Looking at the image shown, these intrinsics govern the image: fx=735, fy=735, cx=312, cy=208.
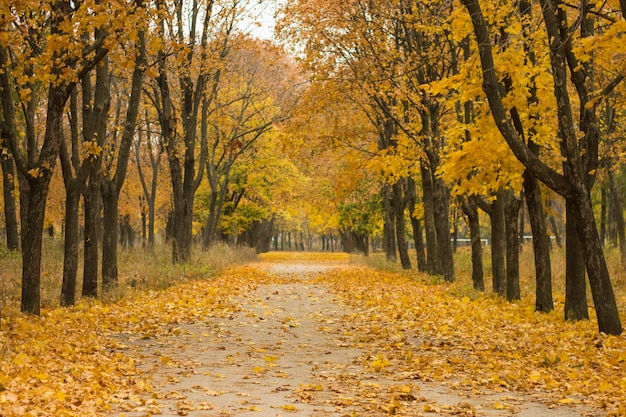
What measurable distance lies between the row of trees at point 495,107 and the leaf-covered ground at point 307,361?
6.22 ft

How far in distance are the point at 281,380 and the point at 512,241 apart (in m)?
9.53

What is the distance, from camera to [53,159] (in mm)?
11984

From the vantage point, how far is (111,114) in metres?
31.9

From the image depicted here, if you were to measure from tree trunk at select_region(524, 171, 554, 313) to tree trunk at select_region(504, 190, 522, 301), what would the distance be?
1.92m

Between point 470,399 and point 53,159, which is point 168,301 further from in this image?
point 470,399

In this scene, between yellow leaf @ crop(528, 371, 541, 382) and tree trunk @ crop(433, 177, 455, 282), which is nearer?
yellow leaf @ crop(528, 371, 541, 382)

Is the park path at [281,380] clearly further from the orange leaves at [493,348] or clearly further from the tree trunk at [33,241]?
the tree trunk at [33,241]

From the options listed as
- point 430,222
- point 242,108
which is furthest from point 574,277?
point 242,108

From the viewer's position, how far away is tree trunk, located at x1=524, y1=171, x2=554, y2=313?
46.1 feet

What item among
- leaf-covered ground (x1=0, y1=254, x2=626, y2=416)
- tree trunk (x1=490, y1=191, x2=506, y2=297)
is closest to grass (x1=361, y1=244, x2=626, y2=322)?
tree trunk (x1=490, y1=191, x2=506, y2=297)

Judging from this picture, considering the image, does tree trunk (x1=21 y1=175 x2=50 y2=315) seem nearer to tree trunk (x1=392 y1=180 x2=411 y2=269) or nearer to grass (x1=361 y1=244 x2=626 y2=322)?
grass (x1=361 y1=244 x2=626 y2=322)

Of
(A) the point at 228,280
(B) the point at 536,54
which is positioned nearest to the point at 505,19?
(B) the point at 536,54

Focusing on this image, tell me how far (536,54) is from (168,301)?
9.18 metres

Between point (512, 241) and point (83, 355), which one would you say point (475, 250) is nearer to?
point (512, 241)
